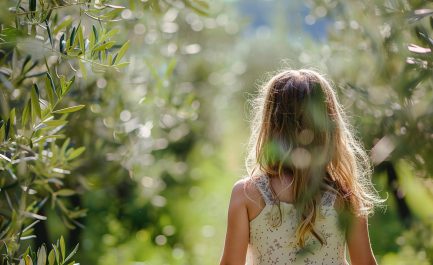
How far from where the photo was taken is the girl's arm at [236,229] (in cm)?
249

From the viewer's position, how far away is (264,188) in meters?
2.50

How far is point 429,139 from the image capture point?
5.16ft

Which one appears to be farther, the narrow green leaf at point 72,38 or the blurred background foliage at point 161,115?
the narrow green leaf at point 72,38

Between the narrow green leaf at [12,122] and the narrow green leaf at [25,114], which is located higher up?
the narrow green leaf at [25,114]

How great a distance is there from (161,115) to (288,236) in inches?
102

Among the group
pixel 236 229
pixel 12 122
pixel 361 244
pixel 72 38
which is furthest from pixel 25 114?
pixel 361 244

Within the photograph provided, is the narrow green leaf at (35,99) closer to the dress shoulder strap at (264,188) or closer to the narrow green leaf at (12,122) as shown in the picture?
the narrow green leaf at (12,122)

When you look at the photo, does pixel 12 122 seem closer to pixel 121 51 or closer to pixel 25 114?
pixel 25 114

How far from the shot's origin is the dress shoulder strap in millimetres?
2492

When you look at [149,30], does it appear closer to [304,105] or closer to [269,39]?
[304,105]

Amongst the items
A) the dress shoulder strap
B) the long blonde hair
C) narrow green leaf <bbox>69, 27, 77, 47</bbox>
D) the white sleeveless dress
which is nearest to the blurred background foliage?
narrow green leaf <bbox>69, 27, 77, 47</bbox>

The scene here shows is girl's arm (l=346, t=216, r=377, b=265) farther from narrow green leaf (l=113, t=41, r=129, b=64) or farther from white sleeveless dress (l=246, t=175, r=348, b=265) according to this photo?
narrow green leaf (l=113, t=41, r=129, b=64)

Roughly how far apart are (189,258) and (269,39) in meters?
9.88

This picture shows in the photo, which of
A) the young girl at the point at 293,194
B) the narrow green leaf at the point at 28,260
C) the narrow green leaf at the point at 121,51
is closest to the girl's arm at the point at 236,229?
the young girl at the point at 293,194
